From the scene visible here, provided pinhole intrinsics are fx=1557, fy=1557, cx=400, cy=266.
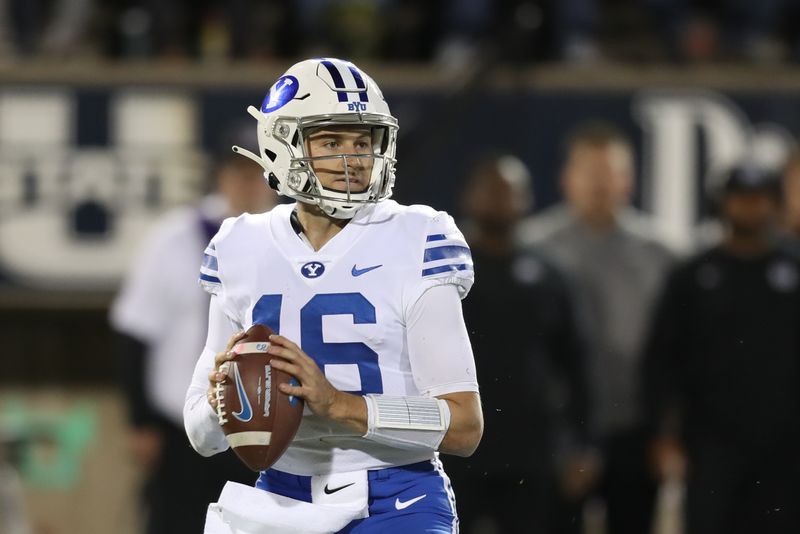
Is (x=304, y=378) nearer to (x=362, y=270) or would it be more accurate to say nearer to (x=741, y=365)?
(x=362, y=270)

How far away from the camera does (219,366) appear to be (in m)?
2.86

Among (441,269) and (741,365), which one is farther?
(741,365)

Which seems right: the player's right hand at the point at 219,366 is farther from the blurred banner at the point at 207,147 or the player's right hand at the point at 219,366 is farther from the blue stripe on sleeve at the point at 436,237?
the blurred banner at the point at 207,147

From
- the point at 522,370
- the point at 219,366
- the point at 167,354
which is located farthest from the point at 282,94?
the point at 167,354

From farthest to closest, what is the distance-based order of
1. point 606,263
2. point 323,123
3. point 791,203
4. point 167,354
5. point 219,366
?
point 606,263 < point 791,203 < point 167,354 < point 323,123 < point 219,366

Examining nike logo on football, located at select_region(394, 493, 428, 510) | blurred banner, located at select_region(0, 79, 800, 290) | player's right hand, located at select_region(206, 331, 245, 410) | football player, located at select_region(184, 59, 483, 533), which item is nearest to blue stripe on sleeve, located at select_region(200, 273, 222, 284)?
football player, located at select_region(184, 59, 483, 533)

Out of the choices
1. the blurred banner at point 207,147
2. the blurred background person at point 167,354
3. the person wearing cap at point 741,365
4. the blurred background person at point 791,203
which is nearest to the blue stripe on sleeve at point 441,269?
the blurred background person at point 167,354

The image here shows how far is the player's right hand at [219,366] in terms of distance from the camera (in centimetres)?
283

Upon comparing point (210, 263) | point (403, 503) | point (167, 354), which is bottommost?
point (167, 354)

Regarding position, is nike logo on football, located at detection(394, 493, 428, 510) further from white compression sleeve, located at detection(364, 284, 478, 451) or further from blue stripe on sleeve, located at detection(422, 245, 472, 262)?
blue stripe on sleeve, located at detection(422, 245, 472, 262)

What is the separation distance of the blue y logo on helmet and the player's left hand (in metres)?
0.53

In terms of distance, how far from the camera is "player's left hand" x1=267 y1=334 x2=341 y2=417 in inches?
108

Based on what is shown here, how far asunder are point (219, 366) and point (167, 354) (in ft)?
9.47

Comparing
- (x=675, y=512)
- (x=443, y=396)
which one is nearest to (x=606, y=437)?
(x=675, y=512)
